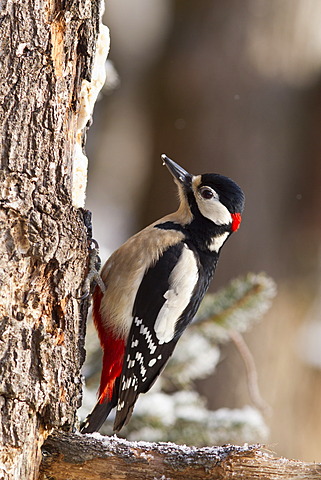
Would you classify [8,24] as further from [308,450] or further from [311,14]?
[308,450]

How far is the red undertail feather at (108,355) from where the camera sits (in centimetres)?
220

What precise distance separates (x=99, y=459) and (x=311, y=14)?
13.5 ft

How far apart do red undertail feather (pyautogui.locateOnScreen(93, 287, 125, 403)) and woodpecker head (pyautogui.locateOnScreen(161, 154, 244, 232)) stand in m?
0.50

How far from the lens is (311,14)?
15.6 feet

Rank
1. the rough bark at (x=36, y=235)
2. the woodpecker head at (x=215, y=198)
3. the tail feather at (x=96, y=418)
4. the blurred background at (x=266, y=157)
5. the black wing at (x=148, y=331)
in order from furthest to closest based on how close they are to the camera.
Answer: the blurred background at (x=266, y=157) < the woodpecker head at (x=215, y=198) < the black wing at (x=148, y=331) < the tail feather at (x=96, y=418) < the rough bark at (x=36, y=235)

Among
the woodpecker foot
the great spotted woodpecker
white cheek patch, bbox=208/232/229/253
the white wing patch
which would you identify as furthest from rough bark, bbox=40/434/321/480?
white cheek patch, bbox=208/232/229/253

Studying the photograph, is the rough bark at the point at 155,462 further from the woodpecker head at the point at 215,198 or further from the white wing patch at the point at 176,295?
the woodpecker head at the point at 215,198

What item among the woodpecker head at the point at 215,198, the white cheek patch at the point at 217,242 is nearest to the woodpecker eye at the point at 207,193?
the woodpecker head at the point at 215,198

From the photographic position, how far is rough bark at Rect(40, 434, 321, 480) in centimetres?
140

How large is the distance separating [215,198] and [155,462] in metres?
1.12

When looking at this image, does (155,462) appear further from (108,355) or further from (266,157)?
(266,157)

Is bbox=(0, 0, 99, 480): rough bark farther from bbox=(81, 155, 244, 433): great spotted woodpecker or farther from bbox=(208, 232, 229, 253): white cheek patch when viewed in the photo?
bbox=(208, 232, 229, 253): white cheek patch

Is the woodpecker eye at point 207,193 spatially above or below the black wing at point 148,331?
above

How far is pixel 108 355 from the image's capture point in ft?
7.38
